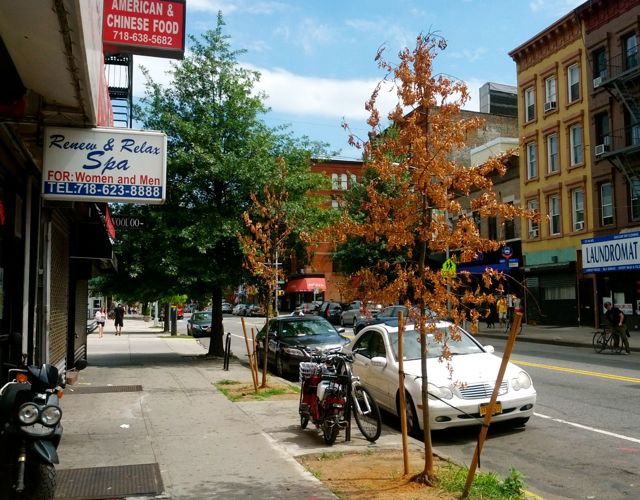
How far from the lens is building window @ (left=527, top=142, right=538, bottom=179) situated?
36.2m

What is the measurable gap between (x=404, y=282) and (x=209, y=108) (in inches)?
533

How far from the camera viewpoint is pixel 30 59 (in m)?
5.70

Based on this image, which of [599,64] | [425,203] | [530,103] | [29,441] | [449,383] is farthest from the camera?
[530,103]

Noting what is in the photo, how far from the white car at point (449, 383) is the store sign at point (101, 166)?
12.4 ft

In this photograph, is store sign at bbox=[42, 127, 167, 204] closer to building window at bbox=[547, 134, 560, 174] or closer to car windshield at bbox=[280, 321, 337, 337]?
car windshield at bbox=[280, 321, 337, 337]

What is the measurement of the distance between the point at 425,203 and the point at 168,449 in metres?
Result: 4.23

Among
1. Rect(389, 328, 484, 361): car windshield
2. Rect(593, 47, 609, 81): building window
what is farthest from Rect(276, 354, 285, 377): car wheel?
Rect(593, 47, 609, 81): building window

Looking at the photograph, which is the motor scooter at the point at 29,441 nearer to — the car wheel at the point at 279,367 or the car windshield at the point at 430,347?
the car windshield at the point at 430,347

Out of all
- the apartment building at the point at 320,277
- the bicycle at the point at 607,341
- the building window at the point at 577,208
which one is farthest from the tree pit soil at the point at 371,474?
the apartment building at the point at 320,277

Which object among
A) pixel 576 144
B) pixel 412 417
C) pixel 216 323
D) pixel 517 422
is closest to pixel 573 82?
pixel 576 144

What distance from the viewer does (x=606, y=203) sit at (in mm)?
30734

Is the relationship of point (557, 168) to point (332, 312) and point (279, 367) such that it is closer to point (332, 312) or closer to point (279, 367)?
point (332, 312)

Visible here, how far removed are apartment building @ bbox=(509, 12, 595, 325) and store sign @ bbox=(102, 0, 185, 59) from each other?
2544 centimetres

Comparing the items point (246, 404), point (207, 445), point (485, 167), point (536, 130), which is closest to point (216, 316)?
point (246, 404)
